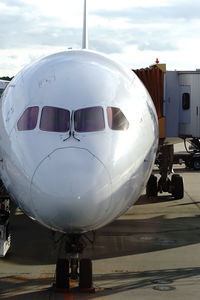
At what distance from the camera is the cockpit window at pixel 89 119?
26.6 feet

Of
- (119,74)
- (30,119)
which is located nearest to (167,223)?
(119,74)

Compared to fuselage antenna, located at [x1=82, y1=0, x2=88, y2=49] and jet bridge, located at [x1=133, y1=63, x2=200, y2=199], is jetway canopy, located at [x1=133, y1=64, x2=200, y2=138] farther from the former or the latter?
fuselage antenna, located at [x1=82, y1=0, x2=88, y2=49]

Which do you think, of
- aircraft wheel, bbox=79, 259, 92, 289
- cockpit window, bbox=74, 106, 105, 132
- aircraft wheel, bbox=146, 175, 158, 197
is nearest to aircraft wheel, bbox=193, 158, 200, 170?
aircraft wheel, bbox=146, 175, 158, 197

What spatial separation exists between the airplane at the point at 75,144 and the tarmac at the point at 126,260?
0.65 metres

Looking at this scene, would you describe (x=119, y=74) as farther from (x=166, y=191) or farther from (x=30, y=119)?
(x=166, y=191)

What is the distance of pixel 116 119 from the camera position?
8.41m

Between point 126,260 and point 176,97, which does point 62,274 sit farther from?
point 176,97

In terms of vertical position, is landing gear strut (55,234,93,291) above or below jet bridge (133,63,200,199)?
below

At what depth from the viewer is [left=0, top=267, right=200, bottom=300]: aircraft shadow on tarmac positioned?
8.90 meters

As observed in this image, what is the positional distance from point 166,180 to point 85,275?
11.2 metres

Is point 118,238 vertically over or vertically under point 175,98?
under

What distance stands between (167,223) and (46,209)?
8.27 meters

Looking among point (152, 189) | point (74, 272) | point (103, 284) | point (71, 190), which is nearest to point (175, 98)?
point (152, 189)

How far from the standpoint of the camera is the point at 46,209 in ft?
24.2
